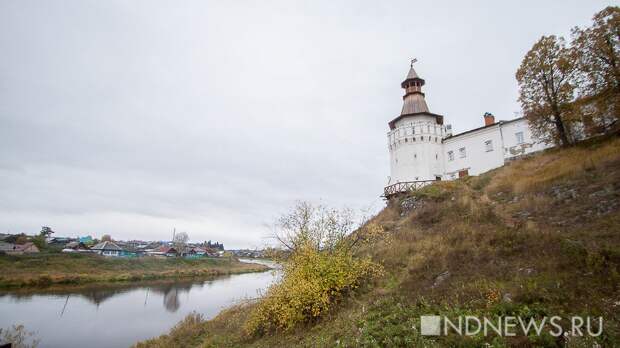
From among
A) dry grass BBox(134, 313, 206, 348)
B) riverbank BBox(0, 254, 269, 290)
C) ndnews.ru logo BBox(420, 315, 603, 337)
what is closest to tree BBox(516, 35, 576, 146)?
ndnews.ru logo BBox(420, 315, 603, 337)

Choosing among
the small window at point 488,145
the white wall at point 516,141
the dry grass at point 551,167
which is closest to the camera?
the dry grass at point 551,167

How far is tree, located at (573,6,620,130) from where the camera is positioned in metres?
18.6

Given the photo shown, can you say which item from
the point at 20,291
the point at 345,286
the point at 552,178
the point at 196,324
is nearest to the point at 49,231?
the point at 20,291

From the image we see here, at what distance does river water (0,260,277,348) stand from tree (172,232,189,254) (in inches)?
2501

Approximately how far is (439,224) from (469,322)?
1130cm

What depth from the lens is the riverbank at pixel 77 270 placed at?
39625mm

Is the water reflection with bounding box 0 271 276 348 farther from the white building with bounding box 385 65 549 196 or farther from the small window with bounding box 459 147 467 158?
the small window with bounding box 459 147 467 158

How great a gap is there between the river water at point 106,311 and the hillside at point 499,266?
4.94m

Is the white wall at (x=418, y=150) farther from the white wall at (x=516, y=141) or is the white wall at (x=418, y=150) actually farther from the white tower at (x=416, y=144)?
A: the white wall at (x=516, y=141)

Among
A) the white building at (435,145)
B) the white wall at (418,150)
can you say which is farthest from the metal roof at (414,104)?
the white wall at (418,150)

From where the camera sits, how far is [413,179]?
33062 millimetres

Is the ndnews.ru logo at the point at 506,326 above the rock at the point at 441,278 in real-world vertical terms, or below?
below

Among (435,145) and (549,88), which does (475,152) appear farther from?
(549,88)

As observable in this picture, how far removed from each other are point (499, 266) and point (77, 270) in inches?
2353
